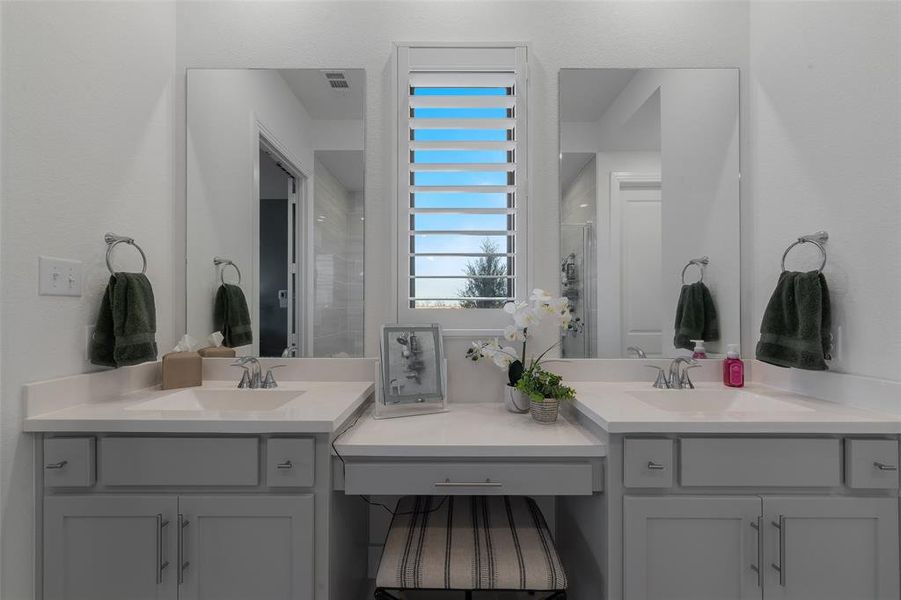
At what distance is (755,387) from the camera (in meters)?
1.67

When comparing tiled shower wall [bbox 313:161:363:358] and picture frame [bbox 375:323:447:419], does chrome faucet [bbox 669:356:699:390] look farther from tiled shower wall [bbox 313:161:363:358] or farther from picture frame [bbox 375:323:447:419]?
tiled shower wall [bbox 313:161:363:358]

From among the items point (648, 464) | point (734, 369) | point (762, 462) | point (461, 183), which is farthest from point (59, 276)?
point (734, 369)

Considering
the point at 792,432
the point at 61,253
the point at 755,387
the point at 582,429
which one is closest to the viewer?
the point at 792,432

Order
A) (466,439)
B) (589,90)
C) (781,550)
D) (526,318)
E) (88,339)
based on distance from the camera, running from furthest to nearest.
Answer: (589,90), (526,318), (88,339), (466,439), (781,550)

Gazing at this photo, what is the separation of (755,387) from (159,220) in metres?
2.36

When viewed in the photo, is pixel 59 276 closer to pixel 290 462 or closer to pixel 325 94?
pixel 290 462

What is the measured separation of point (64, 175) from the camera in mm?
1289

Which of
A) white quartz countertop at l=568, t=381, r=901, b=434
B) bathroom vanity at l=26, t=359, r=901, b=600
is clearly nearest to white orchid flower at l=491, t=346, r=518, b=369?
white quartz countertop at l=568, t=381, r=901, b=434

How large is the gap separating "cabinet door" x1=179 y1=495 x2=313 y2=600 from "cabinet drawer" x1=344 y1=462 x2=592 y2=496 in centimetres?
16

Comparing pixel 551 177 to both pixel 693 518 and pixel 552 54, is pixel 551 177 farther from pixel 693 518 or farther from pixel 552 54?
pixel 693 518

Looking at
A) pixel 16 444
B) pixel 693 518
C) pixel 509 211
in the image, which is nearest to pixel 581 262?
pixel 509 211

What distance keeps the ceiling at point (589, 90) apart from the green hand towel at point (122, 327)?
5.43ft

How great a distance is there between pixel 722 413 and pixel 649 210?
808mm

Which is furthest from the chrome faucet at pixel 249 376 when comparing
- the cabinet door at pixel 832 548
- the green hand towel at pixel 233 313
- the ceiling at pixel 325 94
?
the cabinet door at pixel 832 548
